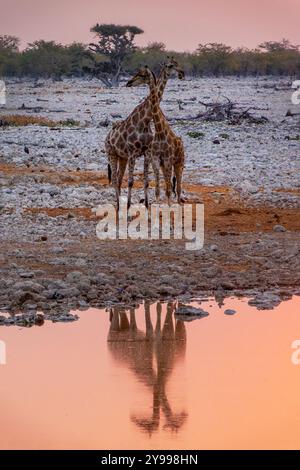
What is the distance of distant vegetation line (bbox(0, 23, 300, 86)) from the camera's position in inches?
1976

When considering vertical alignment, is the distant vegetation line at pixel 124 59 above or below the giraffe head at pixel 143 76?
above

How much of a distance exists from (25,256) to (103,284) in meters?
1.48

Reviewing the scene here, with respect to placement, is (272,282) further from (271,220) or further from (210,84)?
(210,84)

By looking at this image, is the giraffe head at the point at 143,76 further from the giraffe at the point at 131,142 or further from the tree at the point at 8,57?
the tree at the point at 8,57

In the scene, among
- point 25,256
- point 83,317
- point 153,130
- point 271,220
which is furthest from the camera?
point 153,130

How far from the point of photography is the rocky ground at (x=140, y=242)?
947 cm

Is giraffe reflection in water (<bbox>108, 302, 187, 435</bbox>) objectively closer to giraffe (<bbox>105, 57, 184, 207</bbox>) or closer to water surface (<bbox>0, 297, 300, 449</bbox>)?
water surface (<bbox>0, 297, 300, 449</bbox>)

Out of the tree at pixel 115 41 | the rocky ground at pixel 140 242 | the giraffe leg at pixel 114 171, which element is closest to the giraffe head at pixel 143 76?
the giraffe leg at pixel 114 171

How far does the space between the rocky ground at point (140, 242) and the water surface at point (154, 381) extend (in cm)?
53

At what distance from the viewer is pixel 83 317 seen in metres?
8.73

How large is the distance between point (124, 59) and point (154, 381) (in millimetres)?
43441

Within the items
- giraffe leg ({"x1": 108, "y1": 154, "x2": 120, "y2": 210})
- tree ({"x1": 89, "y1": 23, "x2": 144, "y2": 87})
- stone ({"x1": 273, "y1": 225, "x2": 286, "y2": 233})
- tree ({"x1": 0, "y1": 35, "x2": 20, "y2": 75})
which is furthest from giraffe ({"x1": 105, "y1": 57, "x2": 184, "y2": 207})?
tree ({"x1": 0, "y1": 35, "x2": 20, "y2": 75})

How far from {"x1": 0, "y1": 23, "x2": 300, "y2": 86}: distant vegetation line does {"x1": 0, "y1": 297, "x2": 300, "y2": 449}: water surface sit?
40947 millimetres
